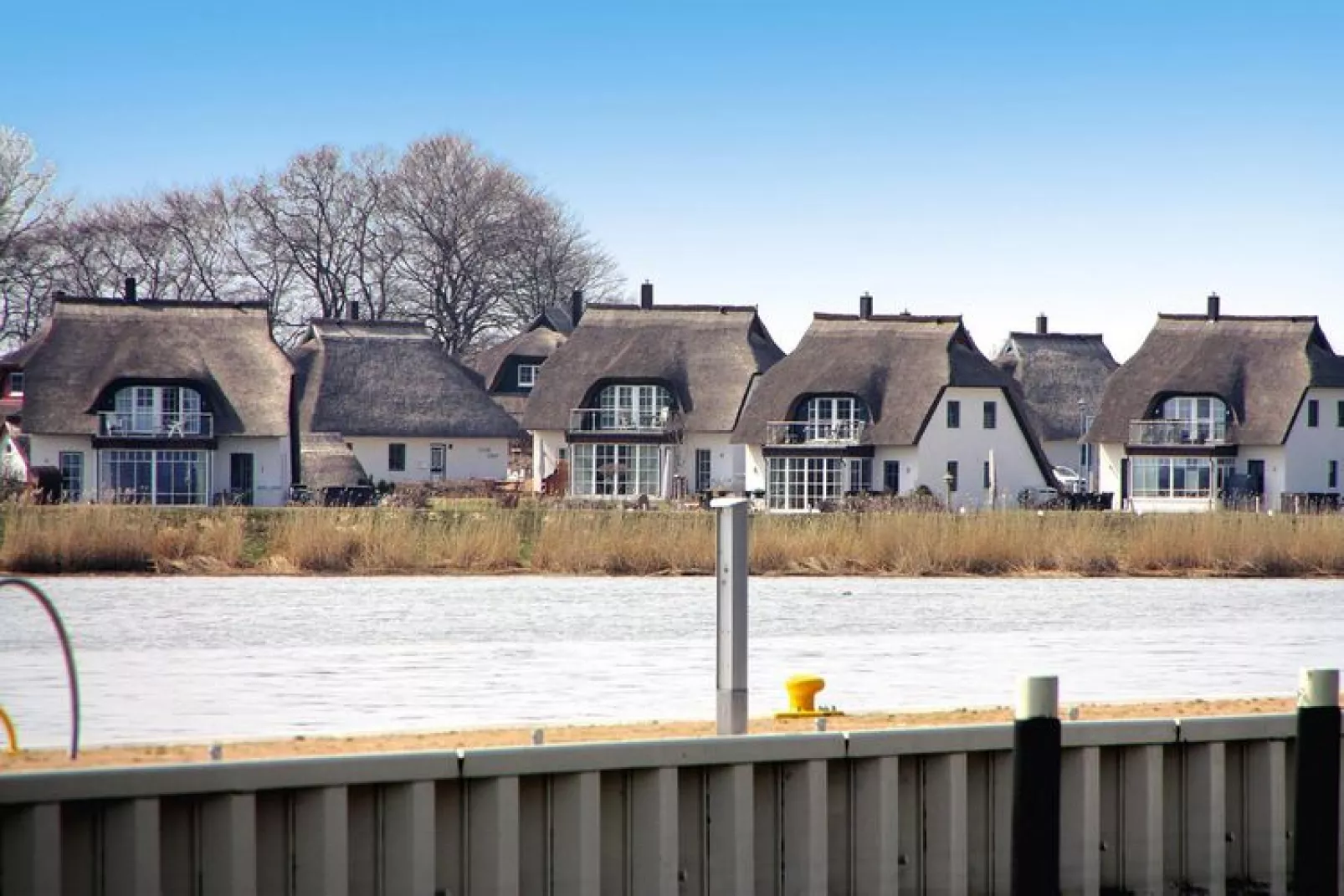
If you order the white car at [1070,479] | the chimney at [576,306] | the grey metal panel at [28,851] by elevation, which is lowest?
the white car at [1070,479]

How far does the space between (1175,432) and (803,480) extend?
14314mm

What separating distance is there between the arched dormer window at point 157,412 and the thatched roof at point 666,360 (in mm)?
13217

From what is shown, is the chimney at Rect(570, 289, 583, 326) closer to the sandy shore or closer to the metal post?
the sandy shore

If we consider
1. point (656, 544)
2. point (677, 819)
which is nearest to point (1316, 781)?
point (677, 819)

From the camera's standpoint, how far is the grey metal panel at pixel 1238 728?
12195mm

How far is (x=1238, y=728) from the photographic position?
40.5 feet

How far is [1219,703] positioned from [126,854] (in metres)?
7.69

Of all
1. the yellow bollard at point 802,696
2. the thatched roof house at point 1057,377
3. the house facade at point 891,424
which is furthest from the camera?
the thatched roof house at point 1057,377

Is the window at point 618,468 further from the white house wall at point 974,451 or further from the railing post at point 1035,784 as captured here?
the railing post at point 1035,784

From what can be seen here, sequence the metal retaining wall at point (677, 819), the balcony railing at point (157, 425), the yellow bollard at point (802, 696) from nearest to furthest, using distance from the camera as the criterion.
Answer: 1. the metal retaining wall at point (677, 819)
2. the yellow bollard at point (802, 696)
3. the balcony railing at point (157, 425)

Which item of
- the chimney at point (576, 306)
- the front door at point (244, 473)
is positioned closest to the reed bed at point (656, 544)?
the front door at point (244, 473)

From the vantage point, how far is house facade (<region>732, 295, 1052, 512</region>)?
73062mm

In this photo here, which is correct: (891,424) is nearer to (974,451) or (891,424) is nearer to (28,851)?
(974,451)

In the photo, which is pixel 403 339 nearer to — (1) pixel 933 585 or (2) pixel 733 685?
(1) pixel 933 585
